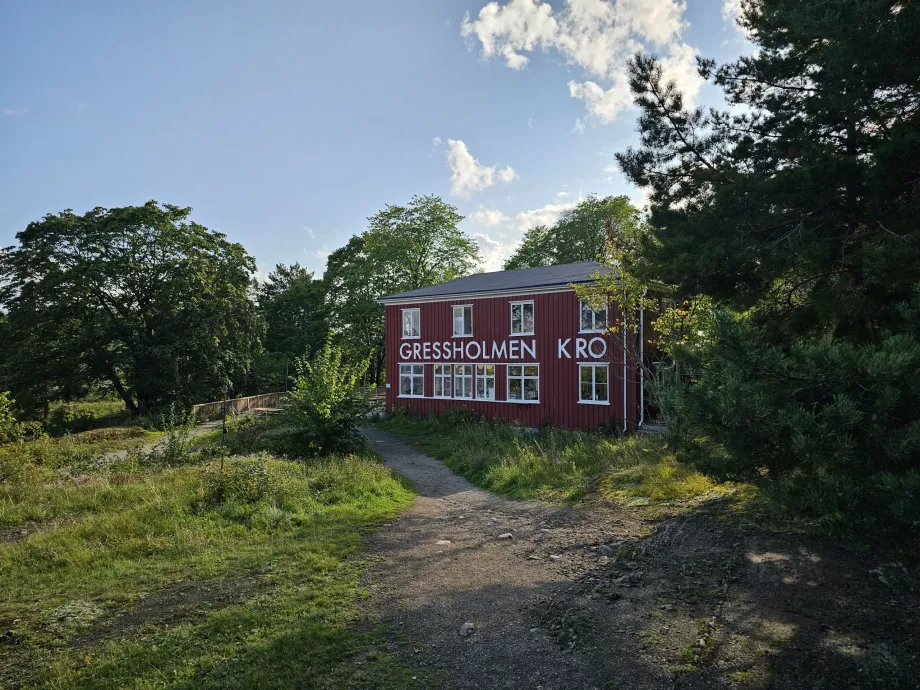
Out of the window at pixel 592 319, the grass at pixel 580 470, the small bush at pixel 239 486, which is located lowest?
the grass at pixel 580 470

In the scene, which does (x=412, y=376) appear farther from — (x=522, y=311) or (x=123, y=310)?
(x=123, y=310)

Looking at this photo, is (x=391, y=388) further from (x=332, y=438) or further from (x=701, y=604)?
(x=701, y=604)

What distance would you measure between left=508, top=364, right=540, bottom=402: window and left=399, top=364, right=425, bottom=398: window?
5.04m

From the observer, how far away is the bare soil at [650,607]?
161 inches

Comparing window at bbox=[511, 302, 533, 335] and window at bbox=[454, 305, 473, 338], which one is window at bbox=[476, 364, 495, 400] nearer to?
window at bbox=[454, 305, 473, 338]

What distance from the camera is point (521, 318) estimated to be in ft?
72.7

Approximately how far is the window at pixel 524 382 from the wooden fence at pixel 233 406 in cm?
1148

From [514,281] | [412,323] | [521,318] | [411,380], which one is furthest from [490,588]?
[412,323]

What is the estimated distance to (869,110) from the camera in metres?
6.48

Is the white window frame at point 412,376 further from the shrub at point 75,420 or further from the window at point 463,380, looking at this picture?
the shrub at point 75,420

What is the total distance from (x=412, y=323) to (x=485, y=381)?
516cm

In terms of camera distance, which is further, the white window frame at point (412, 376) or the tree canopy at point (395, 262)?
the tree canopy at point (395, 262)

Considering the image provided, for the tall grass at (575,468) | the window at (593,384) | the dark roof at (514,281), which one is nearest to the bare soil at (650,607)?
the tall grass at (575,468)

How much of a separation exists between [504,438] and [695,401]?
1386cm
